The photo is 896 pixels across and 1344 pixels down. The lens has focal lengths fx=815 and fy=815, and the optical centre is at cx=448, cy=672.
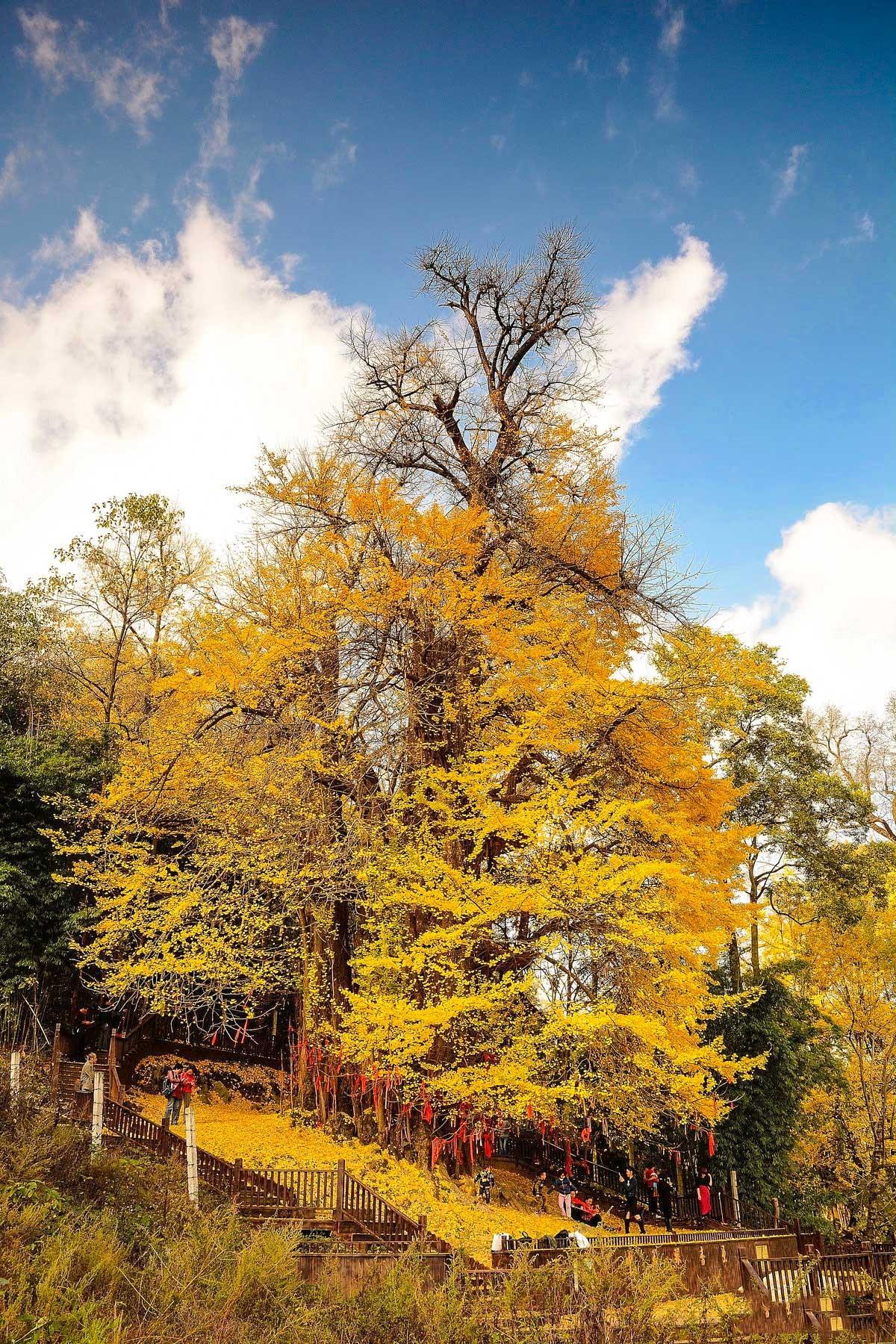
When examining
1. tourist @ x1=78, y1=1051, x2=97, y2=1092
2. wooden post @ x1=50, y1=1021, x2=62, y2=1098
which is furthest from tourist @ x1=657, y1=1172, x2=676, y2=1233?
wooden post @ x1=50, y1=1021, x2=62, y2=1098

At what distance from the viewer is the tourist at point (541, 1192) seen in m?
17.2

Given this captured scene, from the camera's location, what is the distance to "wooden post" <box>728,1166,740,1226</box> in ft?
60.1

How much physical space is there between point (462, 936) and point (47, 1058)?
9.10 metres

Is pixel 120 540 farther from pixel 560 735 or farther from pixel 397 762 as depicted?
pixel 560 735

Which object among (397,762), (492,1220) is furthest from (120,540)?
(492,1220)

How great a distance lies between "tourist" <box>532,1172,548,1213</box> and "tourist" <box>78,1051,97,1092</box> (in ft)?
30.8

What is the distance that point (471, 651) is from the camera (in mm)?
16172

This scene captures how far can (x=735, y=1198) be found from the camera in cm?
1834

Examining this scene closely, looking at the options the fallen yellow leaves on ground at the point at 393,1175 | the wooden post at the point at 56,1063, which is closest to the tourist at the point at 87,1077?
the wooden post at the point at 56,1063

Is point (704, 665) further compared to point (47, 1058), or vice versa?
point (47, 1058)

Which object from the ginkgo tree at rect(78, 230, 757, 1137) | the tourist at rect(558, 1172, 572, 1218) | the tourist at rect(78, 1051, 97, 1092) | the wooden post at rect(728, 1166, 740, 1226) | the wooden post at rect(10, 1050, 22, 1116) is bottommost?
the wooden post at rect(728, 1166, 740, 1226)

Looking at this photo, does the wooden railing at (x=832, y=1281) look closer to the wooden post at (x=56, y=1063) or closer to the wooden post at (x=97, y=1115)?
the wooden post at (x=97, y=1115)

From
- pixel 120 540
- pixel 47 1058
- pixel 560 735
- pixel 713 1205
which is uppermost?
pixel 120 540

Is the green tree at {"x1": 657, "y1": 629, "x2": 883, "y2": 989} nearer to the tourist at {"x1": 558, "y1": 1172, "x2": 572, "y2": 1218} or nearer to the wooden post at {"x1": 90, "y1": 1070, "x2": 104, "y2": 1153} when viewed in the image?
the tourist at {"x1": 558, "y1": 1172, "x2": 572, "y2": 1218}
